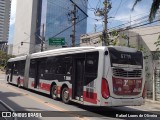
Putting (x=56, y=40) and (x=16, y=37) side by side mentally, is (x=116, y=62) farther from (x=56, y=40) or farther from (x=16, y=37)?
(x=16, y=37)

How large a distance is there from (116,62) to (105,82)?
108 centimetres

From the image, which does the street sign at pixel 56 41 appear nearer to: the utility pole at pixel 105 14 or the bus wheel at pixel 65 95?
the utility pole at pixel 105 14

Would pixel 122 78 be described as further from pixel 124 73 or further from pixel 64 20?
pixel 64 20

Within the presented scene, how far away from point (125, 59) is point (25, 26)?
136 metres

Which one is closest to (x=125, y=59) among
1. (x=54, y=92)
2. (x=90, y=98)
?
(x=90, y=98)

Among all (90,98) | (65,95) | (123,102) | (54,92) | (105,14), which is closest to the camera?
(123,102)

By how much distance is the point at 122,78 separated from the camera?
13375 millimetres

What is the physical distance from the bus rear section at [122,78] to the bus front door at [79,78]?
6.39 ft

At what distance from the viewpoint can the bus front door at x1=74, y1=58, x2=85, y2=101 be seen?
14.8 meters

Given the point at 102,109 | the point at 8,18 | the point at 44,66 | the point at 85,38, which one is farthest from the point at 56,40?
the point at 8,18

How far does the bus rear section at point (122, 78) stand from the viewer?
42.5ft

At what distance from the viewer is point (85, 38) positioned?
45.2 m

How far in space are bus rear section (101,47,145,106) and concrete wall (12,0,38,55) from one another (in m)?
114

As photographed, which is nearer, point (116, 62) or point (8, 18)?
point (116, 62)
